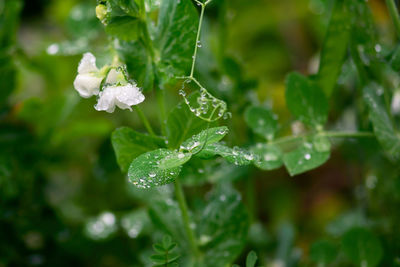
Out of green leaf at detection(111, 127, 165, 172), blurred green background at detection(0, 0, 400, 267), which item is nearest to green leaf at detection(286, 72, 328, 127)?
blurred green background at detection(0, 0, 400, 267)

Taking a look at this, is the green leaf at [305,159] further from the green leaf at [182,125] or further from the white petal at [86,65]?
the white petal at [86,65]

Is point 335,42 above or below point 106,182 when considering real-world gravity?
above

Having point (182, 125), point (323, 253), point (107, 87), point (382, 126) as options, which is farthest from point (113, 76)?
point (323, 253)

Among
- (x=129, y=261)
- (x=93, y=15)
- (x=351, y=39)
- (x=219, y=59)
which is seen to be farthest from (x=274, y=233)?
(x=93, y=15)

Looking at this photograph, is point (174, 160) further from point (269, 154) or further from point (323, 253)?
point (323, 253)

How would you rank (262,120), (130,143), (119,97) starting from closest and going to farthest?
(119,97)
(130,143)
(262,120)

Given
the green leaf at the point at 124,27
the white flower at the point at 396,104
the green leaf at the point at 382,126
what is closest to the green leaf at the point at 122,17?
the green leaf at the point at 124,27

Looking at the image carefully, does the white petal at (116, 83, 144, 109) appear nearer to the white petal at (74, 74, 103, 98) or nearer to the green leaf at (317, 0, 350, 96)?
the white petal at (74, 74, 103, 98)
